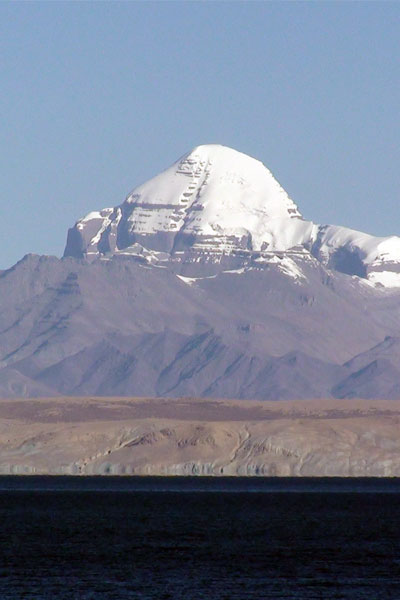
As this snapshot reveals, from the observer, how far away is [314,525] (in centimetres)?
15562

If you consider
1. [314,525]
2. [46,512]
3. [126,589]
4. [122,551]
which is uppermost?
[126,589]

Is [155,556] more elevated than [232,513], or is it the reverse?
[155,556]

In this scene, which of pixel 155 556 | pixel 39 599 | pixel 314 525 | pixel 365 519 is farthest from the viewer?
pixel 365 519

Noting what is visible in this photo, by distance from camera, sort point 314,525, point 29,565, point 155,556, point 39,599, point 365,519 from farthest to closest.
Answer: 1. point 365,519
2. point 314,525
3. point 155,556
4. point 29,565
5. point 39,599

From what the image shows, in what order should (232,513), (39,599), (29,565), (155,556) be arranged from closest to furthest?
(39,599), (29,565), (155,556), (232,513)

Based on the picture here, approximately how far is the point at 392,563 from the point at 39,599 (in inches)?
1267

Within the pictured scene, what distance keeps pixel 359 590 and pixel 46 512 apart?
96.8 m

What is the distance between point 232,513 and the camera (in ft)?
602

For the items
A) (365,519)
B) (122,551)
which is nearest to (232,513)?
(365,519)

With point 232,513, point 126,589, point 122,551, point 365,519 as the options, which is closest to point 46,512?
point 232,513

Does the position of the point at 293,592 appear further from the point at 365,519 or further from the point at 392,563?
the point at 365,519

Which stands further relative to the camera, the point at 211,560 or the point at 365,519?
the point at 365,519

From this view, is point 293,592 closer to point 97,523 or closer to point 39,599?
point 39,599

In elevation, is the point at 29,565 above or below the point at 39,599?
below
